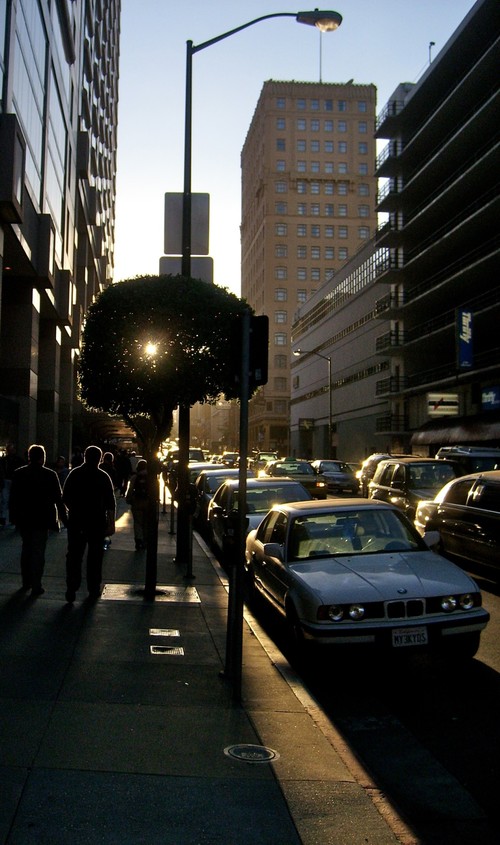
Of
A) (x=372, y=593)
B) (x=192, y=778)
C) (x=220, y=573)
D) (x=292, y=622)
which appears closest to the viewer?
(x=192, y=778)

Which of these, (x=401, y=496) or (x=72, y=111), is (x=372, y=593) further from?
(x=72, y=111)

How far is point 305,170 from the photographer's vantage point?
111 metres

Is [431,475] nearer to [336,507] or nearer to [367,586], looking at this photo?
[336,507]

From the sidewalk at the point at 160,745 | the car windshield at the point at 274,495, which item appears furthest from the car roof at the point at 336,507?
the car windshield at the point at 274,495

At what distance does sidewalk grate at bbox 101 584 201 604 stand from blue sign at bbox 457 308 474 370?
3467 centimetres

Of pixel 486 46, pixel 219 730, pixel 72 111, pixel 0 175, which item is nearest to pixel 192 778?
pixel 219 730

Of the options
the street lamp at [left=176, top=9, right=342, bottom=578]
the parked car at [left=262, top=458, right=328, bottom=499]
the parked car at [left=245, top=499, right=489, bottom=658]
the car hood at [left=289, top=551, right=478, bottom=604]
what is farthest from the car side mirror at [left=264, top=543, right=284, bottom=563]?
the parked car at [left=262, top=458, right=328, bottom=499]

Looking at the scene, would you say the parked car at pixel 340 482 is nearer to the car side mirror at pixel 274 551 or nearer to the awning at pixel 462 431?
the awning at pixel 462 431

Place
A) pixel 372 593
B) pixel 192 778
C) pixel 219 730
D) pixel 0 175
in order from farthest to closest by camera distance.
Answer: pixel 0 175, pixel 372 593, pixel 219 730, pixel 192 778

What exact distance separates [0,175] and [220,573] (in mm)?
10664

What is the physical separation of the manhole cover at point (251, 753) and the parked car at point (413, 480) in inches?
456

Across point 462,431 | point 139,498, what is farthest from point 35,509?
point 462,431

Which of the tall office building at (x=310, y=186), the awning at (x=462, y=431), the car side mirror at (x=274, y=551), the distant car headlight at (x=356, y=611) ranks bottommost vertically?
the distant car headlight at (x=356, y=611)

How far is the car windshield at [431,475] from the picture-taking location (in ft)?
55.0
